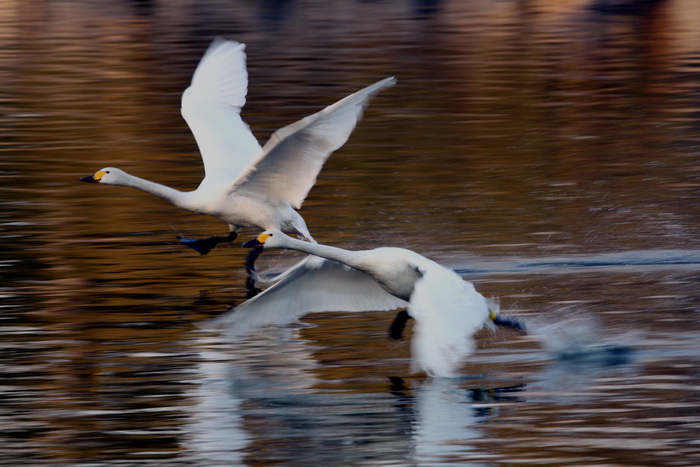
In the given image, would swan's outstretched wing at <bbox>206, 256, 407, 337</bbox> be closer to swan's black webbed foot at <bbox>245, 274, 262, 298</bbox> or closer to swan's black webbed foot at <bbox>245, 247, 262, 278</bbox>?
swan's black webbed foot at <bbox>245, 274, 262, 298</bbox>

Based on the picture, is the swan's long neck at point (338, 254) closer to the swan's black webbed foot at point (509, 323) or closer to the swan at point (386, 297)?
the swan at point (386, 297)

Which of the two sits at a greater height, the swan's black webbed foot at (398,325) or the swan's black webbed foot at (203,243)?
the swan's black webbed foot at (203,243)

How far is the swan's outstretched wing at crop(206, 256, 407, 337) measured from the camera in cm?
984

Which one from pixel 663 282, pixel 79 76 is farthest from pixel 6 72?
pixel 663 282

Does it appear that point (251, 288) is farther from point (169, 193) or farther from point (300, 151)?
point (300, 151)

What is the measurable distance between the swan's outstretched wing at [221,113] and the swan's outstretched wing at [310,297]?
279 cm

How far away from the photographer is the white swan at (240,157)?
1104cm

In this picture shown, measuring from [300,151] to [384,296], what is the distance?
186 centimetres

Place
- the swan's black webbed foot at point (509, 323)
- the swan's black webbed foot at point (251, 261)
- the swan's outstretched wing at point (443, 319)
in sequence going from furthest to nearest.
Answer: the swan's black webbed foot at point (251, 261)
the swan's black webbed foot at point (509, 323)
the swan's outstretched wing at point (443, 319)

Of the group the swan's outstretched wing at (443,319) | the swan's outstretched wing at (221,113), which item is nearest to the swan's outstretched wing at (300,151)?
the swan's outstretched wing at (221,113)

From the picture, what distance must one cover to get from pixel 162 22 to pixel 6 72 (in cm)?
991

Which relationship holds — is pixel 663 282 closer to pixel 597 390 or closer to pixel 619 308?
pixel 619 308

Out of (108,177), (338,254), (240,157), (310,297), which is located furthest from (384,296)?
(108,177)

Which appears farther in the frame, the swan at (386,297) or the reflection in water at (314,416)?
the swan at (386,297)
